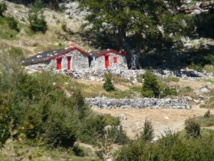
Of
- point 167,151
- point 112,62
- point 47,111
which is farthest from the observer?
point 112,62

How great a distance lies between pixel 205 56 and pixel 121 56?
1152cm

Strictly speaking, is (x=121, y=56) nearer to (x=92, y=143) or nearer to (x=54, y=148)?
(x=92, y=143)

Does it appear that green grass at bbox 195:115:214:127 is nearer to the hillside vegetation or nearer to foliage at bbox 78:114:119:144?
the hillside vegetation

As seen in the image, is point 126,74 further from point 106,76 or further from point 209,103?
point 209,103

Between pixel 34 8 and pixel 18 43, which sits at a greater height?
pixel 34 8

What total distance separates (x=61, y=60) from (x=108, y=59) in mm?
6069

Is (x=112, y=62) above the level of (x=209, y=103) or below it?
above

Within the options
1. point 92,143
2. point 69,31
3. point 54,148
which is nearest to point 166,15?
point 69,31

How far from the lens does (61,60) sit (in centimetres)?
3791

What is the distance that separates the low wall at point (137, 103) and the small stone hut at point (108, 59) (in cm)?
1121

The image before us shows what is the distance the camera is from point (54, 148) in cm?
1692

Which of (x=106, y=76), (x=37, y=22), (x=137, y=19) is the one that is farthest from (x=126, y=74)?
(x=37, y=22)

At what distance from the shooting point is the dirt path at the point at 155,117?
24777mm

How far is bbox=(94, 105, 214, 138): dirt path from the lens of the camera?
81.3 feet
